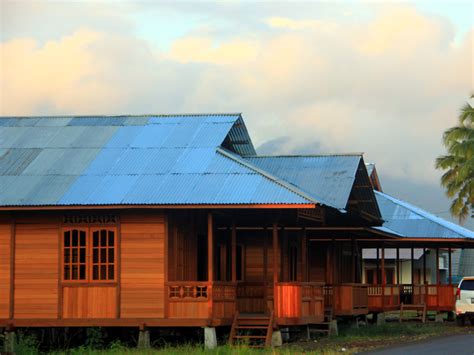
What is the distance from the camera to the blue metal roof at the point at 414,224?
44188mm

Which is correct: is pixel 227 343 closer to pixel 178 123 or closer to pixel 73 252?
pixel 73 252

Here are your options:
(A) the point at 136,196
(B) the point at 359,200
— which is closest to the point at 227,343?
(A) the point at 136,196

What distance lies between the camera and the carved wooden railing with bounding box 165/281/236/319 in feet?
91.0

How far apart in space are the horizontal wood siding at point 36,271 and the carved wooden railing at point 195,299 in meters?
3.06

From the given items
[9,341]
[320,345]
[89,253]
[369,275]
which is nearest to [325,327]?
[320,345]

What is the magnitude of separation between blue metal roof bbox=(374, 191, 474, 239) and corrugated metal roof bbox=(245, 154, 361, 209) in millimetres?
8716

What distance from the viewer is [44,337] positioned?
97.5 ft

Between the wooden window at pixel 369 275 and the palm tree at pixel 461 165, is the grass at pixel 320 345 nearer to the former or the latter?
the palm tree at pixel 461 165

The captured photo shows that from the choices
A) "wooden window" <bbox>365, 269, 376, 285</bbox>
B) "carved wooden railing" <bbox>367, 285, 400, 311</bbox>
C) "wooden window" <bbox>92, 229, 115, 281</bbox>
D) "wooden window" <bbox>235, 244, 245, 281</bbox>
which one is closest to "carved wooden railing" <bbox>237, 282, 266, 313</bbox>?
"wooden window" <bbox>235, 244, 245, 281</bbox>

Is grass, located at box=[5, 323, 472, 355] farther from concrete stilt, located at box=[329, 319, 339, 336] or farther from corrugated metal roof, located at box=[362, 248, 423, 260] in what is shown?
corrugated metal roof, located at box=[362, 248, 423, 260]

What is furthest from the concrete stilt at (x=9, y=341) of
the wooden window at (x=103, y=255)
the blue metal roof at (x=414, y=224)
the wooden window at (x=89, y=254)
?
the blue metal roof at (x=414, y=224)

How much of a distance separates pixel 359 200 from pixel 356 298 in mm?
4083

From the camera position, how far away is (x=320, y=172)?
112 ft

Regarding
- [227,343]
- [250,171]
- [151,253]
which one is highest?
[250,171]
